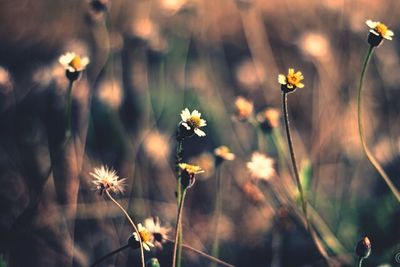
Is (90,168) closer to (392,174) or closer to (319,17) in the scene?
(392,174)

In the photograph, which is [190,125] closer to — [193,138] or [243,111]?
[243,111]

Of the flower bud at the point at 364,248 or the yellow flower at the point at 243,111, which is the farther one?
the yellow flower at the point at 243,111

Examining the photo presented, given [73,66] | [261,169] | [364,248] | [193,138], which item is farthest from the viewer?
[193,138]

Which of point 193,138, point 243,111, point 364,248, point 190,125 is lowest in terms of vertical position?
point 364,248

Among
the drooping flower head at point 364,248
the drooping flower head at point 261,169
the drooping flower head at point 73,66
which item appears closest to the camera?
the drooping flower head at point 364,248

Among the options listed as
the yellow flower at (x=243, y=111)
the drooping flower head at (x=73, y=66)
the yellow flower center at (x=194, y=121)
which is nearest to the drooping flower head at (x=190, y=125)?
the yellow flower center at (x=194, y=121)

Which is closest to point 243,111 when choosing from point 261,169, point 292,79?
point 261,169

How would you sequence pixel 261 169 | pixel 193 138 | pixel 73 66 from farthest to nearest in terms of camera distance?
1. pixel 193 138
2. pixel 261 169
3. pixel 73 66

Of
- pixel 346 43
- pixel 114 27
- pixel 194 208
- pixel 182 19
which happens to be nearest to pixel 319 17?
pixel 346 43

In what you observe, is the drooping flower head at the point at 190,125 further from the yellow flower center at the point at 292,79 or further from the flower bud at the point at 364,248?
the flower bud at the point at 364,248
